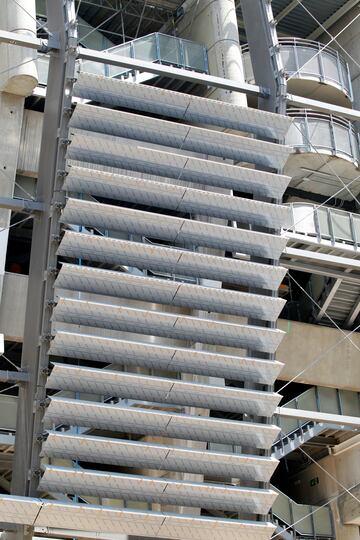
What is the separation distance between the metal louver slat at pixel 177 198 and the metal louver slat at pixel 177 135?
0.74m

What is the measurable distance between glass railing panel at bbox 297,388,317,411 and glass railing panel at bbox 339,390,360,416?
0.75m

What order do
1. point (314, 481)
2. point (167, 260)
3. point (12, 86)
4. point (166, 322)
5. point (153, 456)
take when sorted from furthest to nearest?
1. point (314, 481)
2. point (12, 86)
3. point (167, 260)
4. point (166, 322)
5. point (153, 456)

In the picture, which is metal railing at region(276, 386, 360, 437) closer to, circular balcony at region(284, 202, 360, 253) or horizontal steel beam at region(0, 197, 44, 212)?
circular balcony at region(284, 202, 360, 253)

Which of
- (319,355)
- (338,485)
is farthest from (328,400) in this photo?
(338,485)

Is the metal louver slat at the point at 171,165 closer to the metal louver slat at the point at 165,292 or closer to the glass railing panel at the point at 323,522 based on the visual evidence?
the metal louver slat at the point at 165,292

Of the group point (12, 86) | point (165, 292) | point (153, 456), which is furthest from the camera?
point (12, 86)

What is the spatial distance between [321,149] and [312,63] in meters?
2.37

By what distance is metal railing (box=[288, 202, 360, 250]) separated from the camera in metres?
22.2

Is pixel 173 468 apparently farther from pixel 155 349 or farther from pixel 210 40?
pixel 210 40

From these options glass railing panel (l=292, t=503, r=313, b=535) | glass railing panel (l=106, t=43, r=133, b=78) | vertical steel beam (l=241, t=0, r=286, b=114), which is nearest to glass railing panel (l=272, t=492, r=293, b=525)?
glass railing panel (l=292, t=503, r=313, b=535)

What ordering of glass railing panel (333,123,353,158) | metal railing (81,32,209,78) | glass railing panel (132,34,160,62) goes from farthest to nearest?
glass railing panel (333,123,353,158) → glass railing panel (132,34,160,62) → metal railing (81,32,209,78)

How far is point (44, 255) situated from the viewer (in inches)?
564

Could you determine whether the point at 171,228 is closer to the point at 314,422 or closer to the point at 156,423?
the point at 156,423

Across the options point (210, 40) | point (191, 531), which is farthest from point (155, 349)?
point (210, 40)
